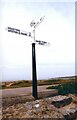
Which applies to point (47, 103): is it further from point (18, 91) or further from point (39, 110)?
point (18, 91)

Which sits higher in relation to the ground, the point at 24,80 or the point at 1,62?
the point at 1,62

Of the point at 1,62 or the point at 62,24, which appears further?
the point at 62,24

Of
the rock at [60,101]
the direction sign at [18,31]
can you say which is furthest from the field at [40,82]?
the direction sign at [18,31]

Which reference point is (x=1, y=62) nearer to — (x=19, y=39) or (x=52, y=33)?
(x=19, y=39)

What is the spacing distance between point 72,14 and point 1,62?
90 centimetres

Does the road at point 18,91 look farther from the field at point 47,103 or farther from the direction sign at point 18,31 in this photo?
the direction sign at point 18,31

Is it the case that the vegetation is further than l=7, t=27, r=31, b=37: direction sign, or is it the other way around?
the vegetation

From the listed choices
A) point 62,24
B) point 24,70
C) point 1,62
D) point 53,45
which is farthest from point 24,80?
point 62,24

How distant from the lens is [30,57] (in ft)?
8.80

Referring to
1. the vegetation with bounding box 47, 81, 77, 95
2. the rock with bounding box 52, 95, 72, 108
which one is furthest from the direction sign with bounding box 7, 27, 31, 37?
the rock with bounding box 52, 95, 72, 108

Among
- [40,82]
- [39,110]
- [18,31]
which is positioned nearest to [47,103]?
[39,110]

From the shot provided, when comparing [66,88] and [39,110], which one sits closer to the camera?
[39,110]

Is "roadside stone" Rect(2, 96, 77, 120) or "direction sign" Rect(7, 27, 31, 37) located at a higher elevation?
"direction sign" Rect(7, 27, 31, 37)

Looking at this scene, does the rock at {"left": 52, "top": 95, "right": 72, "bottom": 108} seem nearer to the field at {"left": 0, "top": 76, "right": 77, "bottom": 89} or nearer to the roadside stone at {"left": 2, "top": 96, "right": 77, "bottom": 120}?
the roadside stone at {"left": 2, "top": 96, "right": 77, "bottom": 120}
